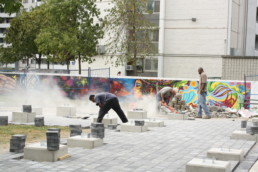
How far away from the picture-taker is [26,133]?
13.8 metres

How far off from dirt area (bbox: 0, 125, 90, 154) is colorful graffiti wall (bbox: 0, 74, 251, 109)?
9.20m

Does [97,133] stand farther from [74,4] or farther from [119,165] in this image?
[74,4]

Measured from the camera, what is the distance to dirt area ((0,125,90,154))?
1207 centimetres

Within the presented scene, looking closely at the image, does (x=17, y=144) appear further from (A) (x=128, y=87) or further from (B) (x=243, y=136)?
(A) (x=128, y=87)

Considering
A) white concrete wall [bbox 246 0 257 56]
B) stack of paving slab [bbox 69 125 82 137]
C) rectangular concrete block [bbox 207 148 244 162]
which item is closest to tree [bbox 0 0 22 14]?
stack of paving slab [bbox 69 125 82 137]

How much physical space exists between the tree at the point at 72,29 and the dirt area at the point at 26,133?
14.7m

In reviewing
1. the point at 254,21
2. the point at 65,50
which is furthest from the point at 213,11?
the point at 65,50

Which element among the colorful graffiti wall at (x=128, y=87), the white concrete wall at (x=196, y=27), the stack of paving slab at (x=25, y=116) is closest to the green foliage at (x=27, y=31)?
the white concrete wall at (x=196, y=27)

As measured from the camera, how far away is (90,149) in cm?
1101

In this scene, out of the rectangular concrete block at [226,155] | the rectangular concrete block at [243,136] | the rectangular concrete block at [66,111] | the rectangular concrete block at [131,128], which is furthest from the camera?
the rectangular concrete block at [66,111]

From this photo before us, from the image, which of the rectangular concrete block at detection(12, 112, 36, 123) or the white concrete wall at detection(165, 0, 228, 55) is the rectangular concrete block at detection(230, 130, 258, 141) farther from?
the white concrete wall at detection(165, 0, 228, 55)

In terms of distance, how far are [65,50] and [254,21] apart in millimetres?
22075

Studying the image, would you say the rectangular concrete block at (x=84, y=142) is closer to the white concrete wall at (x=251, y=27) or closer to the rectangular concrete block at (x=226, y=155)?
the rectangular concrete block at (x=226, y=155)

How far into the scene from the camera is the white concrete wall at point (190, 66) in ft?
125
